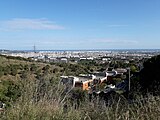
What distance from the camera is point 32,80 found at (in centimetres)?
393

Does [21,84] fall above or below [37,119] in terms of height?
above

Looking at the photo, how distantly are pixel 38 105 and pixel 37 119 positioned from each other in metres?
0.26

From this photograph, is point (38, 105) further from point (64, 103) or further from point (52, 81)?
point (52, 81)

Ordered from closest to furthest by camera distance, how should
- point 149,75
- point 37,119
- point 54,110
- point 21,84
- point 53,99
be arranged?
point 37,119 < point 54,110 < point 53,99 < point 21,84 < point 149,75

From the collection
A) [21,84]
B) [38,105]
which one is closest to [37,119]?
[38,105]

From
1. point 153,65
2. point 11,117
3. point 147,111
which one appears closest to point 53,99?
point 11,117

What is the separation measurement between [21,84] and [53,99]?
576mm

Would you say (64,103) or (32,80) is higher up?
(32,80)

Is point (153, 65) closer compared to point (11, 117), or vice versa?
point (11, 117)

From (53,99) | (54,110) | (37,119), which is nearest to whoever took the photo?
(37,119)

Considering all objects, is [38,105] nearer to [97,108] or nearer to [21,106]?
[21,106]

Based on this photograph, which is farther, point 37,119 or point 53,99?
point 53,99

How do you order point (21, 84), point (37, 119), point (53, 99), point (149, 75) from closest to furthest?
point (37, 119) → point (53, 99) → point (21, 84) → point (149, 75)

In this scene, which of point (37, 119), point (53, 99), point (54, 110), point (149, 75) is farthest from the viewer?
point (149, 75)
